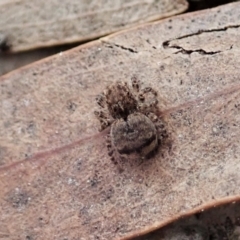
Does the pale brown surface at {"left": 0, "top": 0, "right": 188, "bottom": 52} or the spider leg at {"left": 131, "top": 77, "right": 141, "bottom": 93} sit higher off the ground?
the pale brown surface at {"left": 0, "top": 0, "right": 188, "bottom": 52}

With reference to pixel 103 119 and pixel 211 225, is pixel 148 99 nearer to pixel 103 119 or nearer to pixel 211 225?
pixel 103 119

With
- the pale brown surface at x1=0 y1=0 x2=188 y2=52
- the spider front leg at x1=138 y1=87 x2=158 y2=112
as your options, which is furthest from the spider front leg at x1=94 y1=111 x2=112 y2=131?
the pale brown surface at x1=0 y1=0 x2=188 y2=52

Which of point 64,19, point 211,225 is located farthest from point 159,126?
point 64,19

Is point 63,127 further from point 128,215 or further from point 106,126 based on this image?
point 128,215

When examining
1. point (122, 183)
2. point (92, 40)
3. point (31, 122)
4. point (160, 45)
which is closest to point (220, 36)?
point (160, 45)

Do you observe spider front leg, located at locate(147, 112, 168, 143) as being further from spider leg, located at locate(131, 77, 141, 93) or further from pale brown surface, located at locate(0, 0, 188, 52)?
pale brown surface, located at locate(0, 0, 188, 52)

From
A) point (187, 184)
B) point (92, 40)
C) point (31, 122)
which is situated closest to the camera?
point (187, 184)
